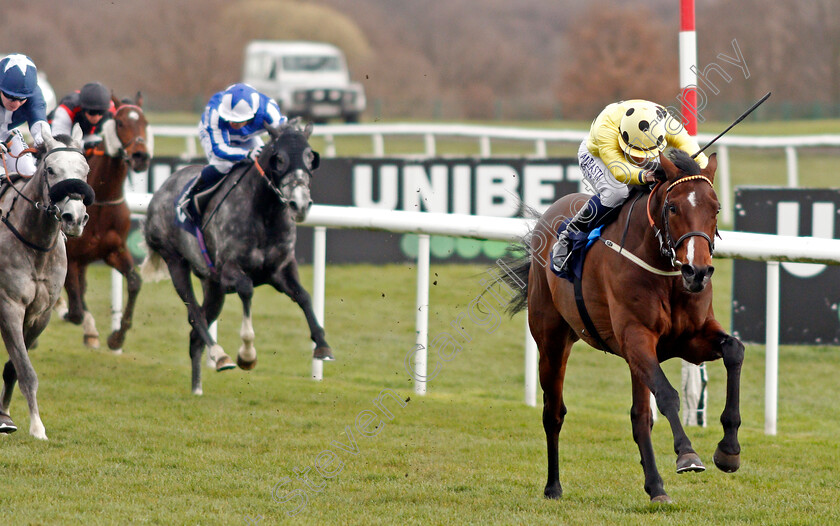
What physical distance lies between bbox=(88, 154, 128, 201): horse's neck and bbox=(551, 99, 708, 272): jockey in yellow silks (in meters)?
Answer: 3.93

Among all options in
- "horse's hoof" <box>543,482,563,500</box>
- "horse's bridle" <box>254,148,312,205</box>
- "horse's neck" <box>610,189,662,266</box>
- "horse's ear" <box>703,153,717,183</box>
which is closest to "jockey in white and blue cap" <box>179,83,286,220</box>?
"horse's bridle" <box>254,148,312,205</box>

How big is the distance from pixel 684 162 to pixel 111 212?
4.76 metres

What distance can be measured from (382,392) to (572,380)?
1.43m

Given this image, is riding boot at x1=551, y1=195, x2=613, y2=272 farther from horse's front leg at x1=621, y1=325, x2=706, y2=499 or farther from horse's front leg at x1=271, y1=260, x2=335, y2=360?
horse's front leg at x1=271, y1=260, x2=335, y2=360

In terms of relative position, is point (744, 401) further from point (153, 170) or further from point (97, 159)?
point (153, 170)

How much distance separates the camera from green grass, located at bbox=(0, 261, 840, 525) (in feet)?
14.2

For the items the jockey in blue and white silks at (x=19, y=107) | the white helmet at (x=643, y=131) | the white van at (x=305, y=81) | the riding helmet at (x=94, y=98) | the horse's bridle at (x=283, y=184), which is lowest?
the horse's bridle at (x=283, y=184)

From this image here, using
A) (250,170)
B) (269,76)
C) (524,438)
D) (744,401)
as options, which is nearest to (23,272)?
(250,170)

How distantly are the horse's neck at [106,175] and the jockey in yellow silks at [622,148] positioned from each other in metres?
3.93

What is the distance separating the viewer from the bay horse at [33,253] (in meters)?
5.29

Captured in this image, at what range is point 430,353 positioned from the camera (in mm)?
7645

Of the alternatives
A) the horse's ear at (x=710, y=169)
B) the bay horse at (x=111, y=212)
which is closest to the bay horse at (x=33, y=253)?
the bay horse at (x=111, y=212)

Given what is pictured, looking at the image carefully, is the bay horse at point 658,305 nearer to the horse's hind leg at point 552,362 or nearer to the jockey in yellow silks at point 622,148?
the horse's hind leg at point 552,362

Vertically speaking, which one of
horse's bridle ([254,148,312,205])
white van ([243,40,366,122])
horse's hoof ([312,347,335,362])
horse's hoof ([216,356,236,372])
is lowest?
horse's hoof ([216,356,236,372])
